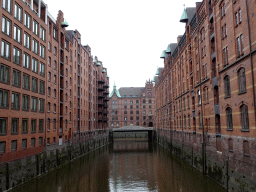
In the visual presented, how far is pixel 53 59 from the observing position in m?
34.9

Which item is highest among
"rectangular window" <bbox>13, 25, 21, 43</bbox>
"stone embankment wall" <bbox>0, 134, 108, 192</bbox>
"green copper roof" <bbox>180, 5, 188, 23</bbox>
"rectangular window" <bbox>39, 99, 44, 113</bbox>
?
"green copper roof" <bbox>180, 5, 188, 23</bbox>

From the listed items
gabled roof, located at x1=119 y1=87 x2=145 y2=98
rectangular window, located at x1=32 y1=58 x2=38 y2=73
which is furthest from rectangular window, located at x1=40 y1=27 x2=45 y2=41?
gabled roof, located at x1=119 y1=87 x2=145 y2=98

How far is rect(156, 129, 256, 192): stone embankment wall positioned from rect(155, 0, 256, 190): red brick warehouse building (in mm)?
71

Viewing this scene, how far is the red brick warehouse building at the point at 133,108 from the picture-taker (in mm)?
107625

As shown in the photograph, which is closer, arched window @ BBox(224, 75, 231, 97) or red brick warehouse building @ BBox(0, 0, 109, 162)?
arched window @ BBox(224, 75, 231, 97)

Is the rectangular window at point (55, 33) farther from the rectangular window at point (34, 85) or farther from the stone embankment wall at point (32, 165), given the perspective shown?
the stone embankment wall at point (32, 165)

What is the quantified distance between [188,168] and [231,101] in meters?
13.4

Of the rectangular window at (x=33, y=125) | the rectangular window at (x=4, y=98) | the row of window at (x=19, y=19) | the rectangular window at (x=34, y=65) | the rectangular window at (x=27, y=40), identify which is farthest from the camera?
the rectangular window at (x=34, y=65)

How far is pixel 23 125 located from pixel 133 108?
84.8m

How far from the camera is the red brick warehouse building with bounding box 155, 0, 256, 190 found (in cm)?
1694

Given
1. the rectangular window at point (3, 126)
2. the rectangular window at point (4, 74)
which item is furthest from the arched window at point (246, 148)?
the rectangular window at point (4, 74)

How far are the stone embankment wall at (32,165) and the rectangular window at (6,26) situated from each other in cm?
1146

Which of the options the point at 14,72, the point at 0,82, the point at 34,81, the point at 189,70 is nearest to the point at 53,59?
the point at 34,81

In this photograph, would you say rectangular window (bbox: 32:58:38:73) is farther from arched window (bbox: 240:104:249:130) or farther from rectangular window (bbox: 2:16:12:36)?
arched window (bbox: 240:104:249:130)
